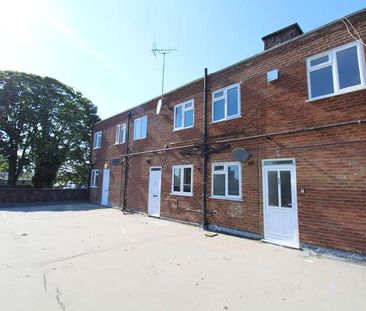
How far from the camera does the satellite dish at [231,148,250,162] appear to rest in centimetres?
781

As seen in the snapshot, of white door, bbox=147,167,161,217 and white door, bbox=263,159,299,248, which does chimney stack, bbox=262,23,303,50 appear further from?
white door, bbox=147,167,161,217

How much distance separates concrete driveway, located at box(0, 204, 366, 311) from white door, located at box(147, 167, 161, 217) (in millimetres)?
3922

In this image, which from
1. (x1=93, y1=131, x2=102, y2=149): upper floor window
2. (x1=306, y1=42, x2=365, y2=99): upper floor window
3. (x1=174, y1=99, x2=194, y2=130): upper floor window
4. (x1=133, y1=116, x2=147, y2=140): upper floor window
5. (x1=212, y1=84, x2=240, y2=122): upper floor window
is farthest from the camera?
(x1=93, y1=131, x2=102, y2=149): upper floor window

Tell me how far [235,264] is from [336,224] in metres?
2.69

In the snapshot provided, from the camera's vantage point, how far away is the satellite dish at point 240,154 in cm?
781

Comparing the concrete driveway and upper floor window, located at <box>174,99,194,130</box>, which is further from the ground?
upper floor window, located at <box>174,99,194,130</box>

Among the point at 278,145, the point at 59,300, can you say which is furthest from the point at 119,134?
the point at 59,300

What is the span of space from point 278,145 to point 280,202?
164 centimetres

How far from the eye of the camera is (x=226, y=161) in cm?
849

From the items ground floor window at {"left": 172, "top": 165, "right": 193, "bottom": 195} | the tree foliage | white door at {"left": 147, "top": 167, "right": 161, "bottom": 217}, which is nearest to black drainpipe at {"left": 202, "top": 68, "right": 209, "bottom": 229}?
ground floor window at {"left": 172, "top": 165, "right": 193, "bottom": 195}

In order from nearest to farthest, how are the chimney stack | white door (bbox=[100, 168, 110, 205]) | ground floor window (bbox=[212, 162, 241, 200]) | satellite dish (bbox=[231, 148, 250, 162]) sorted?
satellite dish (bbox=[231, 148, 250, 162]) < ground floor window (bbox=[212, 162, 241, 200]) < the chimney stack < white door (bbox=[100, 168, 110, 205])

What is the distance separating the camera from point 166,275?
446 cm

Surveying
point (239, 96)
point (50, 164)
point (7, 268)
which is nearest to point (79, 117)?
point (50, 164)

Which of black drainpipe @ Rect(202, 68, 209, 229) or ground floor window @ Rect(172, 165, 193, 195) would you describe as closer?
black drainpipe @ Rect(202, 68, 209, 229)
